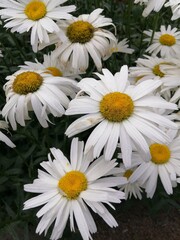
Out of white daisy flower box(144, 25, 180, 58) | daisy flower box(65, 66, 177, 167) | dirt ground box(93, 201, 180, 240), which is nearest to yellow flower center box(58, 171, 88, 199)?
daisy flower box(65, 66, 177, 167)

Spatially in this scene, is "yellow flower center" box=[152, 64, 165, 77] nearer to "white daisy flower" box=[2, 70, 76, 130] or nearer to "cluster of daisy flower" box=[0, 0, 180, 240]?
"cluster of daisy flower" box=[0, 0, 180, 240]

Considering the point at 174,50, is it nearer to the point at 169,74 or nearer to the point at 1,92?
the point at 169,74

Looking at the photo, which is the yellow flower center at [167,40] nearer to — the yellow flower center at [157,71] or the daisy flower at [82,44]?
the yellow flower center at [157,71]

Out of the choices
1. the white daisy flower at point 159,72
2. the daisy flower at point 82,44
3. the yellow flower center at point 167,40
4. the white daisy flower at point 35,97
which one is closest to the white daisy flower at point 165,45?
the yellow flower center at point 167,40

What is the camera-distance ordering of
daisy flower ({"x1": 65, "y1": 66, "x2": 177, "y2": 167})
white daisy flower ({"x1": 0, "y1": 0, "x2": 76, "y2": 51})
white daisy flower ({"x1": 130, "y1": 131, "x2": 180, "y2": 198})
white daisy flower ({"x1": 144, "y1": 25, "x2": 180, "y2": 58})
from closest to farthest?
daisy flower ({"x1": 65, "y1": 66, "x2": 177, "y2": 167})
white daisy flower ({"x1": 130, "y1": 131, "x2": 180, "y2": 198})
white daisy flower ({"x1": 0, "y1": 0, "x2": 76, "y2": 51})
white daisy flower ({"x1": 144, "y1": 25, "x2": 180, "y2": 58})

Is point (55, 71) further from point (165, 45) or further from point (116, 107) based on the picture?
point (165, 45)

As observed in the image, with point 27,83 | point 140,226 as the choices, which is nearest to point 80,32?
point 27,83
